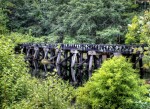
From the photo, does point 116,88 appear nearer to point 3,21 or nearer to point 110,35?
point 110,35

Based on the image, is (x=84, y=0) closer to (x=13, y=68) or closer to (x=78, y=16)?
(x=78, y=16)

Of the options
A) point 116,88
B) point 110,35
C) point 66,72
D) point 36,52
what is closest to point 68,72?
point 66,72

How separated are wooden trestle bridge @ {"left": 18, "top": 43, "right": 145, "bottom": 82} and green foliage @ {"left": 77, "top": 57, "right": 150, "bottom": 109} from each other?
2.32 meters

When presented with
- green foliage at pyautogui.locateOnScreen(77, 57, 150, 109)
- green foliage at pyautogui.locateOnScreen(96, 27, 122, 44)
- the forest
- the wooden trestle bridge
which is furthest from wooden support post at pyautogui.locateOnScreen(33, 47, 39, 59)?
green foliage at pyautogui.locateOnScreen(77, 57, 150, 109)

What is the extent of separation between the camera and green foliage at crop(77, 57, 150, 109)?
10273 mm

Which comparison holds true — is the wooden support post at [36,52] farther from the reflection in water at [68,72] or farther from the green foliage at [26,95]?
the green foliage at [26,95]

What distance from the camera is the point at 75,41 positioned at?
26.0 metres

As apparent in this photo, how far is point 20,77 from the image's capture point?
30.2ft

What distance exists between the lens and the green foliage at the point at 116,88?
1027 cm

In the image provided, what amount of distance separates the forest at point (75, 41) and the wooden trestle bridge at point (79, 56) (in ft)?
2.64

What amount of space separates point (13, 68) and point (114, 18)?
17401mm

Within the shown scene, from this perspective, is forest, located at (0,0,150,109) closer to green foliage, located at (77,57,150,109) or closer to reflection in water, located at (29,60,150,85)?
green foliage, located at (77,57,150,109)

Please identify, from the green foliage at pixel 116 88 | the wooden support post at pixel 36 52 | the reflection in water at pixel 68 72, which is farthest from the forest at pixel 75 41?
the wooden support post at pixel 36 52

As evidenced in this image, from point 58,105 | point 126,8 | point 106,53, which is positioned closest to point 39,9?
point 126,8
